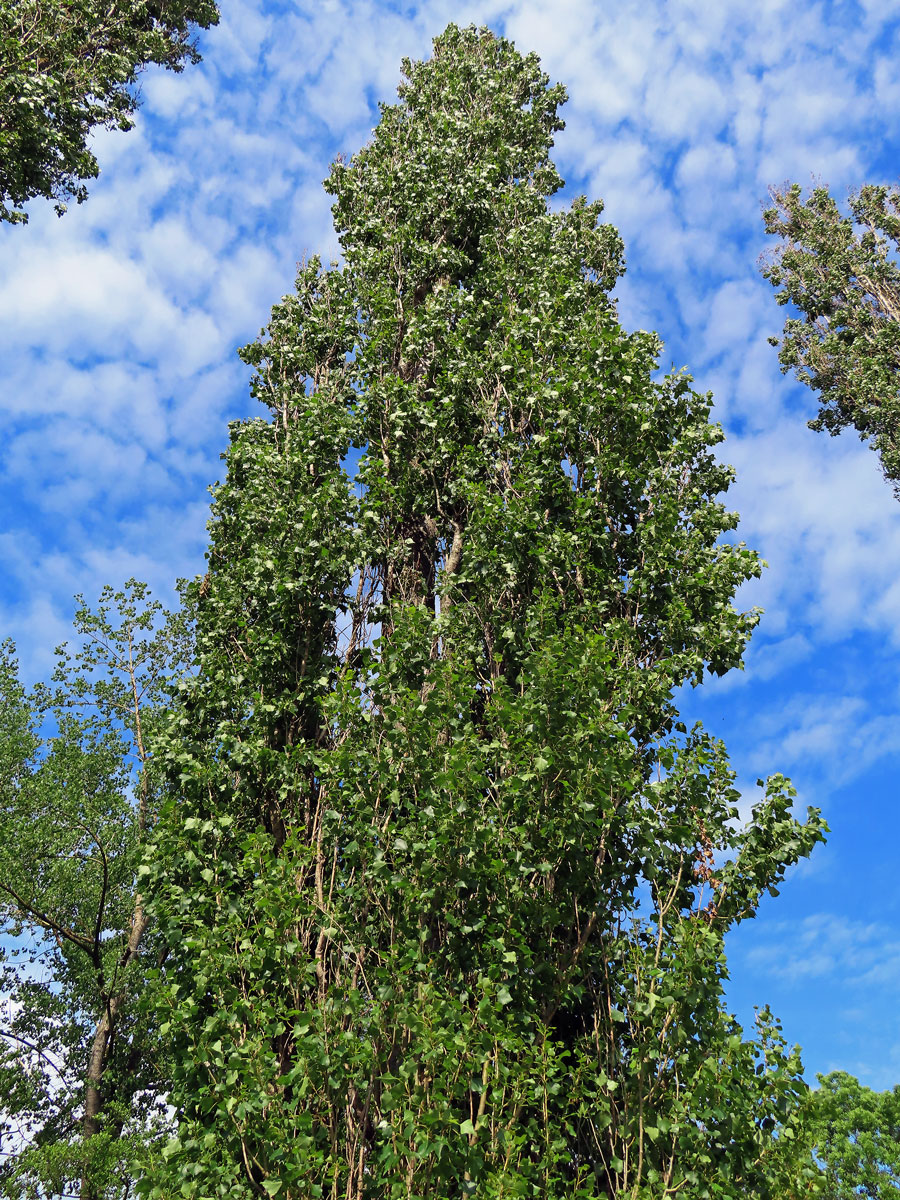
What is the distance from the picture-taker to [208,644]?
890 centimetres

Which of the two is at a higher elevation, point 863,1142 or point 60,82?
point 60,82

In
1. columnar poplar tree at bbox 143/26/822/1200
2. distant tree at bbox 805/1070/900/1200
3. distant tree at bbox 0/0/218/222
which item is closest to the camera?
columnar poplar tree at bbox 143/26/822/1200

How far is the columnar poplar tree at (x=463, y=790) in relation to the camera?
5.32m

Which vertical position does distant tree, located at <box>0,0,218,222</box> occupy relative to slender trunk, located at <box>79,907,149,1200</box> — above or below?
above

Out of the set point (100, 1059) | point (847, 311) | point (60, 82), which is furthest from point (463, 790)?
point (847, 311)

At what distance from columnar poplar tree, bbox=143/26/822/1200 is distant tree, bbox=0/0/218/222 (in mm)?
9886

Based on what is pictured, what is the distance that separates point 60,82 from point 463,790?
20567 millimetres

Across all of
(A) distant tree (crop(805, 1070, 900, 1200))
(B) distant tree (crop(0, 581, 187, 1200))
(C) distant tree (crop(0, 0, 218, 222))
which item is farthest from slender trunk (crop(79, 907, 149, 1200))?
(A) distant tree (crop(805, 1070, 900, 1200))

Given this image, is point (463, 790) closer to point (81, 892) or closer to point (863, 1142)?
point (81, 892)

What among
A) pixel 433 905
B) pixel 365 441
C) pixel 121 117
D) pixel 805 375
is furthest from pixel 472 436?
pixel 805 375

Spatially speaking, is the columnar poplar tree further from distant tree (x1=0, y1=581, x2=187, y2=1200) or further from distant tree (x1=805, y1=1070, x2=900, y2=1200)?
distant tree (x1=805, y1=1070, x2=900, y2=1200)

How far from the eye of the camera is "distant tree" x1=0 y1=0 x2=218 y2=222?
16.1 metres

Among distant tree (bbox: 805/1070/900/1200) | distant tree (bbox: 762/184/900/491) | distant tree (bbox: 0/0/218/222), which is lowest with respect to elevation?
distant tree (bbox: 805/1070/900/1200)

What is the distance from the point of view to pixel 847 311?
3103cm
